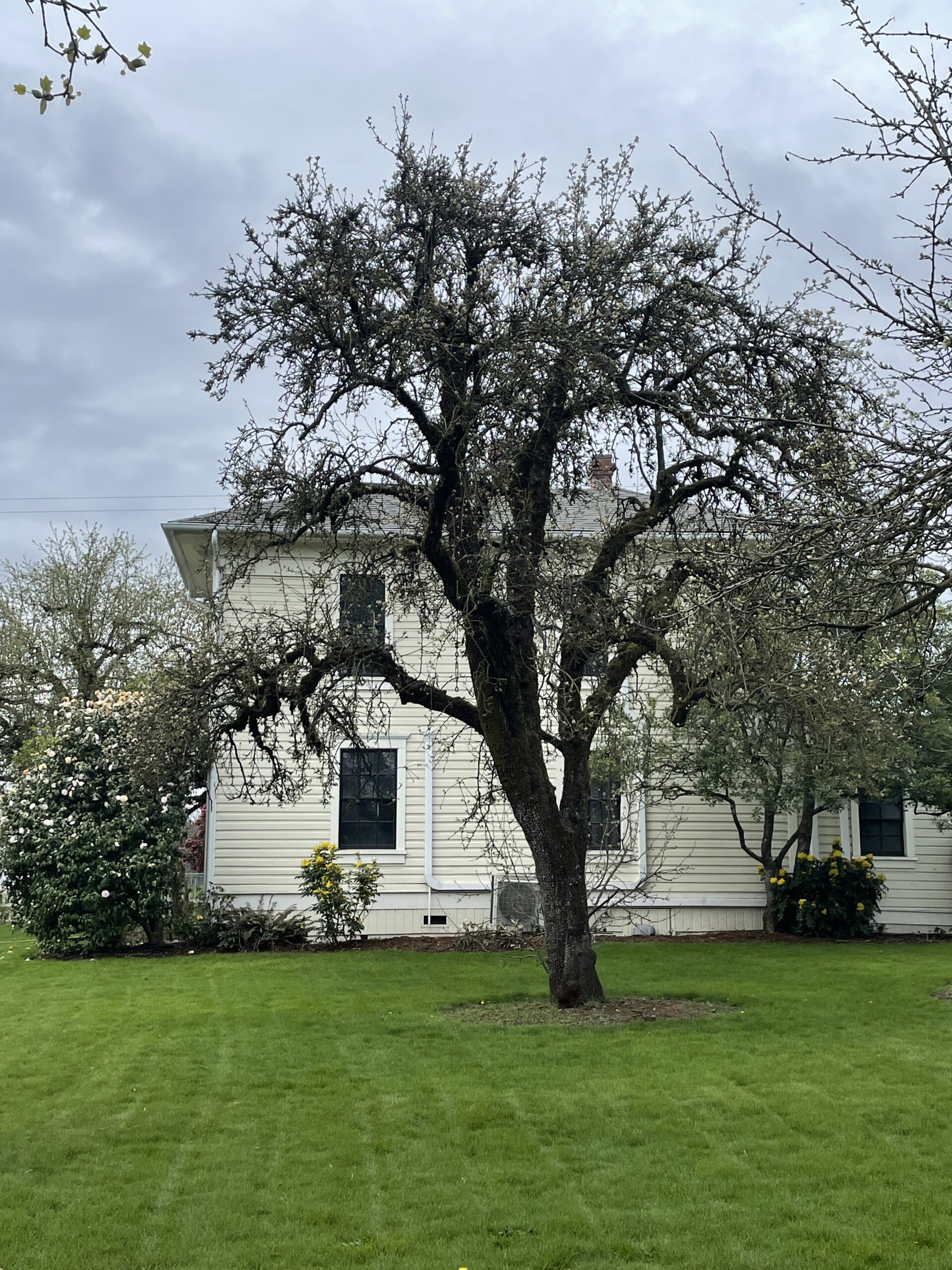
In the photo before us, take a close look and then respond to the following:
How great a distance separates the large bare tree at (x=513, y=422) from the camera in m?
9.00

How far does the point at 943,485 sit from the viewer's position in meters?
3.93

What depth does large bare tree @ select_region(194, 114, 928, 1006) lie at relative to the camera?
9000 mm

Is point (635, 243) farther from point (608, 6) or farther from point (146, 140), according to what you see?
point (146, 140)

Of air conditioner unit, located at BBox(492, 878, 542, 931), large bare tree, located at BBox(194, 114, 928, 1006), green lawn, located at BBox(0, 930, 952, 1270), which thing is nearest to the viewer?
green lawn, located at BBox(0, 930, 952, 1270)

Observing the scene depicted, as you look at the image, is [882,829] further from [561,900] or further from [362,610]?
[362,610]

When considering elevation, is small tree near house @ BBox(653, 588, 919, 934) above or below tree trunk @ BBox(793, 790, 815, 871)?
above

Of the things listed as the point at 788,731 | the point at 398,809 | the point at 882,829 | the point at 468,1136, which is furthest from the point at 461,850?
the point at 468,1136

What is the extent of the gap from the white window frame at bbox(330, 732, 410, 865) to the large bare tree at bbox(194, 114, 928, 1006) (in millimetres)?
6867

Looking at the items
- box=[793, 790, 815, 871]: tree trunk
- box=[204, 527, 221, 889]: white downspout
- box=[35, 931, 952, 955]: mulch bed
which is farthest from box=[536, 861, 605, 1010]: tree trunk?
box=[204, 527, 221, 889]: white downspout

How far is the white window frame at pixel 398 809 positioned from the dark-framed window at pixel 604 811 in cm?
296

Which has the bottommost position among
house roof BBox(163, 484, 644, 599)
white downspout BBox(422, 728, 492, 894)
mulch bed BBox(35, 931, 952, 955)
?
mulch bed BBox(35, 931, 952, 955)

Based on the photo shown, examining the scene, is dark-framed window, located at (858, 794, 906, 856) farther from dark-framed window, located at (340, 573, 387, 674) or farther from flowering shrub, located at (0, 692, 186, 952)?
flowering shrub, located at (0, 692, 186, 952)

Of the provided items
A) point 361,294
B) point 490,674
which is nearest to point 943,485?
point 361,294

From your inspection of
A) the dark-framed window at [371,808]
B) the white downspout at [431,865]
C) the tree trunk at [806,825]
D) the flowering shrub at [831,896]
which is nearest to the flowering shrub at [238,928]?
the dark-framed window at [371,808]
